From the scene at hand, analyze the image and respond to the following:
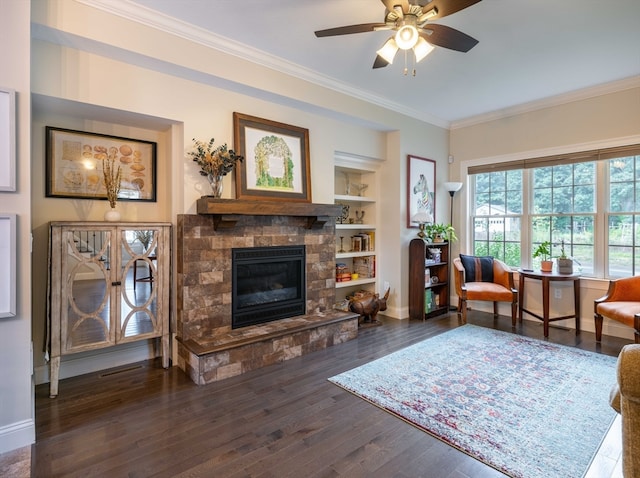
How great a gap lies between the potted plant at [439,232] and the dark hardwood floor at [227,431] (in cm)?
251

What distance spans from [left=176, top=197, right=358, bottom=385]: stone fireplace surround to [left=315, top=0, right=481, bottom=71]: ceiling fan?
1.64 metres

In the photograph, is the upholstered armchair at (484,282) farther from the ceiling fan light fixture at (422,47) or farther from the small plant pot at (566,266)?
the ceiling fan light fixture at (422,47)

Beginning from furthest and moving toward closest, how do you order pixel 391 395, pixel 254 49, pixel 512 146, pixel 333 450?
1. pixel 512 146
2. pixel 254 49
3. pixel 391 395
4. pixel 333 450

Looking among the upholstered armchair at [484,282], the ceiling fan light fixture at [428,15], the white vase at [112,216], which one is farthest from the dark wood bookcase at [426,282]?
the white vase at [112,216]

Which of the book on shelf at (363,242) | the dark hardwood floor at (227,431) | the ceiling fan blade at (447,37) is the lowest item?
the dark hardwood floor at (227,431)

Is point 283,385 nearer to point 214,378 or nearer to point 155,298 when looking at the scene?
point 214,378

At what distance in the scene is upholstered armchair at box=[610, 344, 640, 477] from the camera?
1.28 meters

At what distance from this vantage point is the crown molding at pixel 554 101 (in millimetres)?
3797

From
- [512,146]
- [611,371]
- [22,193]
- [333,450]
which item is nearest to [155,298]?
[22,193]

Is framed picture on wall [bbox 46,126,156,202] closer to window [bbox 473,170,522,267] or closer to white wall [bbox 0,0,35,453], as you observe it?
white wall [bbox 0,0,35,453]

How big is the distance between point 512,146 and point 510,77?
1.27 metres

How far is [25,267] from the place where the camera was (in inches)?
78.3

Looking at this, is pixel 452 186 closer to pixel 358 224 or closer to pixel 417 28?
pixel 358 224

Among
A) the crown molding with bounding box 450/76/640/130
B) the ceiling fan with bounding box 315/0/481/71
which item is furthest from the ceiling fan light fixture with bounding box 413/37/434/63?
the crown molding with bounding box 450/76/640/130
